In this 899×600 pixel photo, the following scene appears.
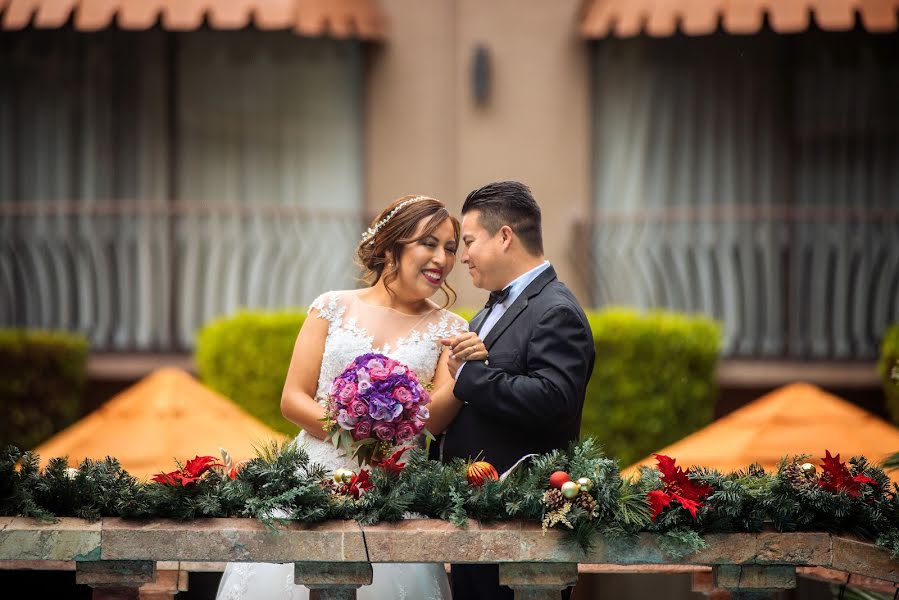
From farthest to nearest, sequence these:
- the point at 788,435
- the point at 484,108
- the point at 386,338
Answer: the point at 484,108 → the point at 788,435 → the point at 386,338

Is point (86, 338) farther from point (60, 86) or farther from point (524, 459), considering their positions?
point (524, 459)

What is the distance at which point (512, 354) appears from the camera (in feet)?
14.8

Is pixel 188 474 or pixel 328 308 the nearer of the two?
pixel 188 474

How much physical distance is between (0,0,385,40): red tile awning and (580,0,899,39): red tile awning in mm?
2662

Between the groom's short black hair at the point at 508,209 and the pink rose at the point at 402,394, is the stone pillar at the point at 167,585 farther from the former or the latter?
the groom's short black hair at the point at 508,209

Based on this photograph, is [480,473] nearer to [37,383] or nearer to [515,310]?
[515,310]

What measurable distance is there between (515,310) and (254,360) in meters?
6.47

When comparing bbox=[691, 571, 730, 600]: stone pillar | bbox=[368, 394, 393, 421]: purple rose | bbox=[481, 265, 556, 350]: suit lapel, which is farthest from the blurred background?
bbox=[368, 394, 393, 421]: purple rose

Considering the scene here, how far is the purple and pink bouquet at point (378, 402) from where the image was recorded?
4.28 metres

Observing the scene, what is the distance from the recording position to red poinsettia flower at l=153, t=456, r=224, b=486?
4211 mm

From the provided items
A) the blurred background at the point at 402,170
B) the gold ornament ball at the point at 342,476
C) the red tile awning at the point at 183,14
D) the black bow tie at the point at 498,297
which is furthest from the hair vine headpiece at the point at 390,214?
the red tile awning at the point at 183,14

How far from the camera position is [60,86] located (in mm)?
12344

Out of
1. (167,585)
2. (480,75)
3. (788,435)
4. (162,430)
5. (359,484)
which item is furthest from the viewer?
(480,75)

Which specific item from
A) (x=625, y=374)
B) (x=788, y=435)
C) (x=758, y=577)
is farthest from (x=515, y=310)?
(x=625, y=374)
